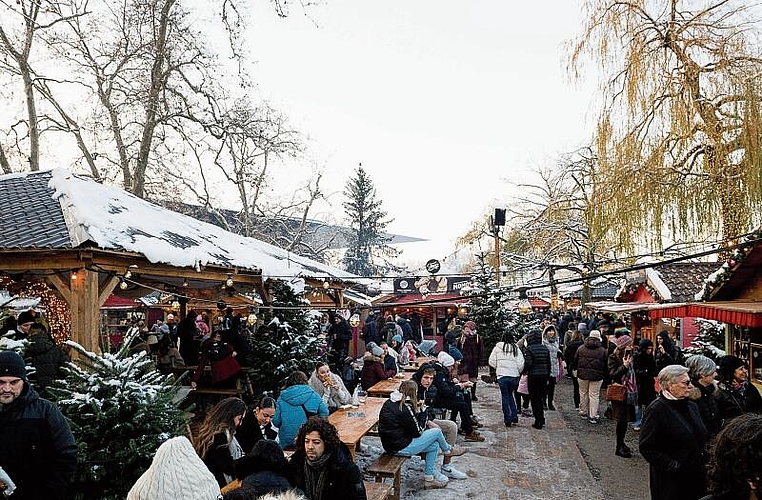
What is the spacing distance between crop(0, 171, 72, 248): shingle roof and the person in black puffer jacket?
26.1ft

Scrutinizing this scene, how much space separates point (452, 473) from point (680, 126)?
641 centimetres

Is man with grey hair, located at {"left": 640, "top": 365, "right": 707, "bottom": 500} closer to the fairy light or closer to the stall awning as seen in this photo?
the stall awning

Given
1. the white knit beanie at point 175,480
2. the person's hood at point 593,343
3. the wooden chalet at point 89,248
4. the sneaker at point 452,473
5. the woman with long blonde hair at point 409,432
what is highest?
the wooden chalet at point 89,248

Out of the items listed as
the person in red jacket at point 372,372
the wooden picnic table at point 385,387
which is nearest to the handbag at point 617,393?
the wooden picnic table at point 385,387

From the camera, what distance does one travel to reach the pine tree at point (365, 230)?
54.6m

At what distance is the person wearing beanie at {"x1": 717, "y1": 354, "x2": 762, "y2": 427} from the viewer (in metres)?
5.83

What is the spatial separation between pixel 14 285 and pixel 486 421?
29.3 ft

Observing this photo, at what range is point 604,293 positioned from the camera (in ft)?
156

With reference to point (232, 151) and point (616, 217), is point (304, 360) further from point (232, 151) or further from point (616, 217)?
point (232, 151)

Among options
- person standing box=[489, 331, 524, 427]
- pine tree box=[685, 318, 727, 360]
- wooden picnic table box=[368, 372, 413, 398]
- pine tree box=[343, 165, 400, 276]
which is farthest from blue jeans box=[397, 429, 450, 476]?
pine tree box=[343, 165, 400, 276]

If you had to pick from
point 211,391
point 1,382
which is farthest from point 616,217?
point 1,382

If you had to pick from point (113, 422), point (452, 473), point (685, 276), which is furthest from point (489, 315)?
point (113, 422)

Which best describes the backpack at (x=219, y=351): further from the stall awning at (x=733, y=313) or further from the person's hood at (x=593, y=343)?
the stall awning at (x=733, y=313)

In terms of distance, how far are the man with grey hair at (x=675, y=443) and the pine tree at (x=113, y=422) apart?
392cm
